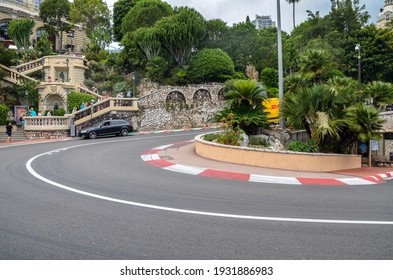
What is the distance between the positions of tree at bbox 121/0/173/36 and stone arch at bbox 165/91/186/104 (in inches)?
593

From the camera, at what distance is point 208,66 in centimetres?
4056

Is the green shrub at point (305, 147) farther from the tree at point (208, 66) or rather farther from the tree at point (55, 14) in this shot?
the tree at point (55, 14)

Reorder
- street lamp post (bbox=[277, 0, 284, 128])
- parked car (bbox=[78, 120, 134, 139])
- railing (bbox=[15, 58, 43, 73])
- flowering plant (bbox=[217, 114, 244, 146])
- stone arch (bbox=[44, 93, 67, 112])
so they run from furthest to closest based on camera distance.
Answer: railing (bbox=[15, 58, 43, 73]) < stone arch (bbox=[44, 93, 67, 112]) < parked car (bbox=[78, 120, 134, 139]) < street lamp post (bbox=[277, 0, 284, 128]) < flowering plant (bbox=[217, 114, 244, 146])

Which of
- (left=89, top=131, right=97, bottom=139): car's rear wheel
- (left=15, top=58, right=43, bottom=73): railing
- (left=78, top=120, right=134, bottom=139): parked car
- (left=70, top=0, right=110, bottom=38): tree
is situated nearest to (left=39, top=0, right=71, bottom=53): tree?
(left=70, top=0, right=110, bottom=38): tree

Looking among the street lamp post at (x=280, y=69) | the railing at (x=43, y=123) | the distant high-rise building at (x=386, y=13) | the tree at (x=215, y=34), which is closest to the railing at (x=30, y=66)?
the railing at (x=43, y=123)

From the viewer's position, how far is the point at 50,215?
23.0ft

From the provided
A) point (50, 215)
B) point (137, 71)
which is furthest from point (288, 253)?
point (137, 71)

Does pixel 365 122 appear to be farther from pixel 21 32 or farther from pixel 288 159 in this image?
pixel 21 32

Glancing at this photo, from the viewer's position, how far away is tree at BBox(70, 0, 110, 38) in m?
61.1

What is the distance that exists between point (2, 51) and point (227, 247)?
136ft

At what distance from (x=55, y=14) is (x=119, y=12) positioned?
11142 mm

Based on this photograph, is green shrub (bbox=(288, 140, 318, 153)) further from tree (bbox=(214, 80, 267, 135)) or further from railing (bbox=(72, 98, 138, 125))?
railing (bbox=(72, 98, 138, 125))

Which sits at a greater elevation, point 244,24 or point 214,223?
point 244,24
